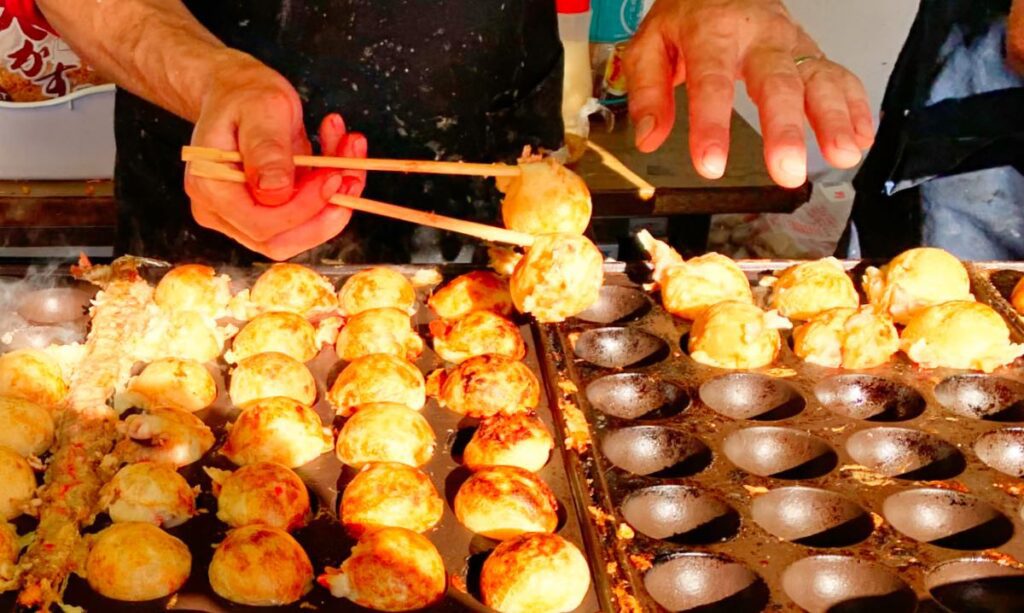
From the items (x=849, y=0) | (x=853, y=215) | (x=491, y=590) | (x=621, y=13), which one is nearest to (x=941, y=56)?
(x=853, y=215)

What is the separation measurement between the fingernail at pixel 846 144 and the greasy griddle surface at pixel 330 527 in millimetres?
859

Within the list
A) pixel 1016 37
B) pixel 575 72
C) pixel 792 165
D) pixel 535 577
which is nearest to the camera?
pixel 535 577

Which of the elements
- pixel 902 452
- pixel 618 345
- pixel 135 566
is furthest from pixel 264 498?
pixel 902 452

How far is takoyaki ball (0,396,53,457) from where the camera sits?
7.35 feet

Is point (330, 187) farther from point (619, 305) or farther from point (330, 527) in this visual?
point (619, 305)

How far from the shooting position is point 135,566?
6.27 feet

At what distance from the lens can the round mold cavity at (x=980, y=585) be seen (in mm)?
2082

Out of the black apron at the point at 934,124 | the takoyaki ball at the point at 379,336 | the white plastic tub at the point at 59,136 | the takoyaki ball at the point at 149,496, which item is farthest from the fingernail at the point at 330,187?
the black apron at the point at 934,124

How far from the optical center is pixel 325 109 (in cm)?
335

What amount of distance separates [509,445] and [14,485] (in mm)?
968

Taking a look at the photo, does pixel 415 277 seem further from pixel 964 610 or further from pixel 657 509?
pixel 964 610

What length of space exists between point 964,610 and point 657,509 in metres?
0.61

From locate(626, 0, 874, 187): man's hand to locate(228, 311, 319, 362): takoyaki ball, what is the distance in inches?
36.8

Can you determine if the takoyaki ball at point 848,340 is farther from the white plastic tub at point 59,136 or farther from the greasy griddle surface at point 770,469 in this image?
the white plastic tub at point 59,136
